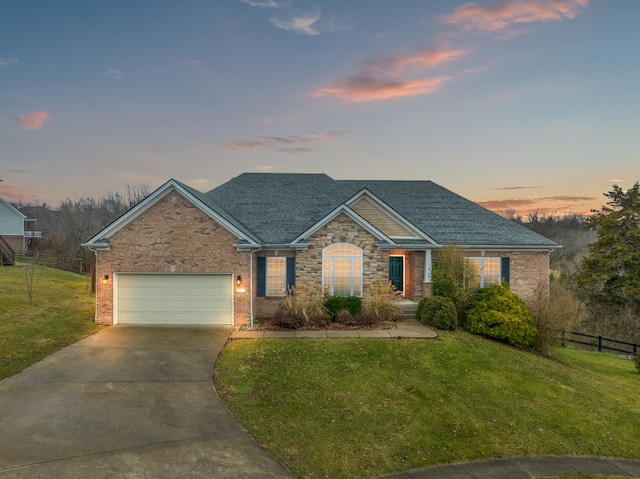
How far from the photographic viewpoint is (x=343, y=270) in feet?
53.0

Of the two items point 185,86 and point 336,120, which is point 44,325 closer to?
point 185,86

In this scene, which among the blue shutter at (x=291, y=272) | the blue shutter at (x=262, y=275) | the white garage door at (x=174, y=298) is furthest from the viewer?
the blue shutter at (x=291, y=272)

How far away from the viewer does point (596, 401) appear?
10.1 metres

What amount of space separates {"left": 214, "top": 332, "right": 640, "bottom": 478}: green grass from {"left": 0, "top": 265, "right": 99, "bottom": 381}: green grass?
20.3 ft

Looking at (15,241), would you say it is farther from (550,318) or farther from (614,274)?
(614,274)

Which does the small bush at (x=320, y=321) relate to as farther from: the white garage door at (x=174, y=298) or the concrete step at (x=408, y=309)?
the concrete step at (x=408, y=309)

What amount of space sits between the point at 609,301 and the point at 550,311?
1502 cm

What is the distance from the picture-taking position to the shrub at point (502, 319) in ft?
45.5

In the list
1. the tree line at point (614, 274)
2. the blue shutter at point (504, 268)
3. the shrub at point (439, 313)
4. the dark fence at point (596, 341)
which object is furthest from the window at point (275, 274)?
the tree line at point (614, 274)

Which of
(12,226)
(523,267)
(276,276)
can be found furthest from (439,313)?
(12,226)

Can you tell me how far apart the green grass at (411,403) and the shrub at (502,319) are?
40.9 inches

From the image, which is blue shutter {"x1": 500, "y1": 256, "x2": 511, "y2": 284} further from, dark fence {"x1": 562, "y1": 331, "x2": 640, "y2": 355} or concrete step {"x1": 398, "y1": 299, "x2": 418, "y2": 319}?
concrete step {"x1": 398, "y1": 299, "x2": 418, "y2": 319}

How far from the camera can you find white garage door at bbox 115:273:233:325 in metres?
14.7

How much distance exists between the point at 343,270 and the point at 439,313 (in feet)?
15.1
